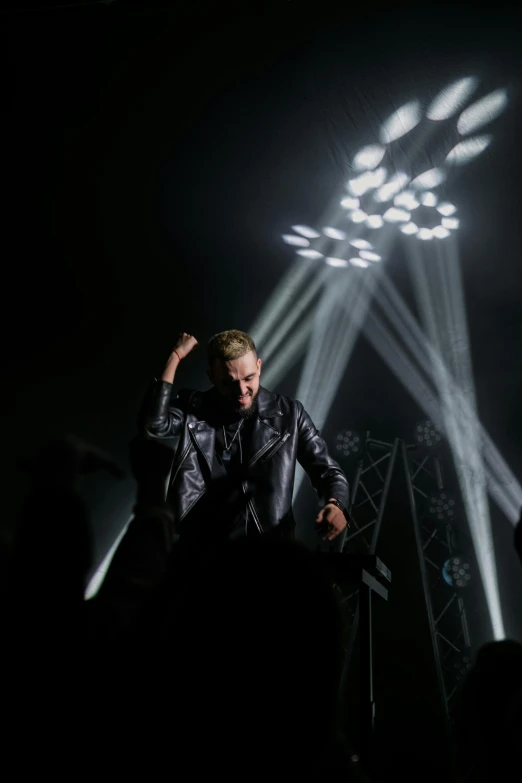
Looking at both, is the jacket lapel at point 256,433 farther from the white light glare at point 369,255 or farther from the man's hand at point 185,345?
the white light glare at point 369,255

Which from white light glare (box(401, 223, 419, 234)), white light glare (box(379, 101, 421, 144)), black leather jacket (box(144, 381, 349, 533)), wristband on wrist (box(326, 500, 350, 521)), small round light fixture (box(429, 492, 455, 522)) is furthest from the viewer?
white light glare (box(401, 223, 419, 234))

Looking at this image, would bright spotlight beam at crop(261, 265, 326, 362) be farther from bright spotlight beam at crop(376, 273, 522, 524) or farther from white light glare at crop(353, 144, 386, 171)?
white light glare at crop(353, 144, 386, 171)

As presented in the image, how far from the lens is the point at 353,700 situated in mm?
4203

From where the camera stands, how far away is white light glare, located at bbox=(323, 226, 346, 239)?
5.05 metres

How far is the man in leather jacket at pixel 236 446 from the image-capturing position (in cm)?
264

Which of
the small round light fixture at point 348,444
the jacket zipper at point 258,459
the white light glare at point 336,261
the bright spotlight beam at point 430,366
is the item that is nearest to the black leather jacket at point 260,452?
the jacket zipper at point 258,459

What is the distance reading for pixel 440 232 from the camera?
16.2 ft

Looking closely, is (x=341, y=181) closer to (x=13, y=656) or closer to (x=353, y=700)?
(x=353, y=700)

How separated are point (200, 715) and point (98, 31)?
390 centimetres

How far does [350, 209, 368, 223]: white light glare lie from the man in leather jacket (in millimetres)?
2510

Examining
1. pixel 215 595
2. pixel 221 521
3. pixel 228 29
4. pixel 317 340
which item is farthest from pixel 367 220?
pixel 215 595

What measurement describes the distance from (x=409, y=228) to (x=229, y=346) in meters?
2.81

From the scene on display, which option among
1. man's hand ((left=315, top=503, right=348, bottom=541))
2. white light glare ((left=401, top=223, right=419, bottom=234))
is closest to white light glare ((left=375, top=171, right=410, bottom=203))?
white light glare ((left=401, top=223, right=419, bottom=234))

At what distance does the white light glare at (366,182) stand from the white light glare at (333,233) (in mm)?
355
